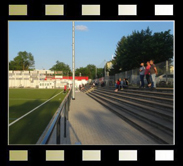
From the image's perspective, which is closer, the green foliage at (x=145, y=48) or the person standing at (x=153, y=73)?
the person standing at (x=153, y=73)

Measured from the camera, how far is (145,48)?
97.7ft

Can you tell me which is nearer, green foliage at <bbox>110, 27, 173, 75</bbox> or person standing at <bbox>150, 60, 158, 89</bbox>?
person standing at <bbox>150, 60, 158, 89</bbox>

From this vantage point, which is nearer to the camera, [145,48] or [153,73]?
[153,73]

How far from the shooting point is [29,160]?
2996mm

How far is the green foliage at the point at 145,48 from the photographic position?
28484 mm

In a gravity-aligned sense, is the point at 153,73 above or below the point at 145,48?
below

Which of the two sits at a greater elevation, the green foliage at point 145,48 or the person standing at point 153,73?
the green foliage at point 145,48

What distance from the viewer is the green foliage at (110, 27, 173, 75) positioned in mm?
28484

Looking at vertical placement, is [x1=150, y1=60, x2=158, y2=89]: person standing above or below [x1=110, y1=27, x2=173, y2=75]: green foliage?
below

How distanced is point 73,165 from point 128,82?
56.8ft

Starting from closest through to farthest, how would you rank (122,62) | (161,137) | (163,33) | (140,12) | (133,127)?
(140,12)
(161,137)
(133,127)
(163,33)
(122,62)

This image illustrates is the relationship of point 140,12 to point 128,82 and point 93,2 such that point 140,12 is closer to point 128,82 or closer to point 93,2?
point 93,2
